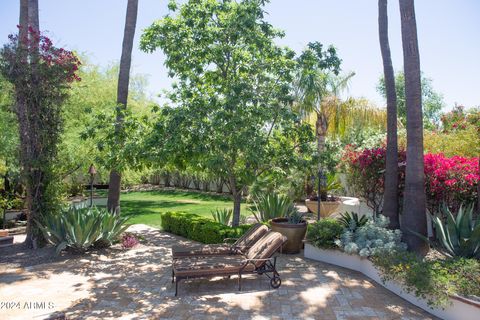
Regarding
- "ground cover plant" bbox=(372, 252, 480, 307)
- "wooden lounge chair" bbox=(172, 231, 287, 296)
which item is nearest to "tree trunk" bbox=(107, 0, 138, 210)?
"wooden lounge chair" bbox=(172, 231, 287, 296)

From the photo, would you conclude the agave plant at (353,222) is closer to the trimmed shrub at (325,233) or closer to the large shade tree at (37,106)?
Answer: the trimmed shrub at (325,233)

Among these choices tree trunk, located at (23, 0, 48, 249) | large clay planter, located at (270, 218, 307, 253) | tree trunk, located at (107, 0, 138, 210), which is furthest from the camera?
tree trunk, located at (107, 0, 138, 210)

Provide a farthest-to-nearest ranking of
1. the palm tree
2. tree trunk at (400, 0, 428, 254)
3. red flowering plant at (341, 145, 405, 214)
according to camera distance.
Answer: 1. the palm tree
2. red flowering plant at (341, 145, 405, 214)
3. tree trunk at (400, 0, 428, 254)

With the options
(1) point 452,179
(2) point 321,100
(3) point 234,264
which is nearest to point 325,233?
(3) point 234,264

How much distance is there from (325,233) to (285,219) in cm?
158

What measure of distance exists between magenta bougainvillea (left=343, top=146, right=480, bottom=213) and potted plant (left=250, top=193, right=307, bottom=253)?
234cm

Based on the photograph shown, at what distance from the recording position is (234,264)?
22.2 feet

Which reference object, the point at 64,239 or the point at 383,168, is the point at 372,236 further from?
the point at 64,239

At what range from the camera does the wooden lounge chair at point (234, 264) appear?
6.44m

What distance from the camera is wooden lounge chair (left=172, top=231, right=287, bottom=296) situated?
6.44 metres

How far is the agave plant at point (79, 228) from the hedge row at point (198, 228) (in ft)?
7.32

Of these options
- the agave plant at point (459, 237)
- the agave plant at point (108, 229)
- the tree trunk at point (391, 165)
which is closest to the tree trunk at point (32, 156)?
the agave plant at point (108, 229)

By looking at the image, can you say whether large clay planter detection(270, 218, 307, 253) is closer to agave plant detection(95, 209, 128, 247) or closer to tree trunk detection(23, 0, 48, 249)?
agave plant detection(95, 209, 128, 247)

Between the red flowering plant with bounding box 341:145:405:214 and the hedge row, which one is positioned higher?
the red flowering plant with bounding box 341:145:405:214
